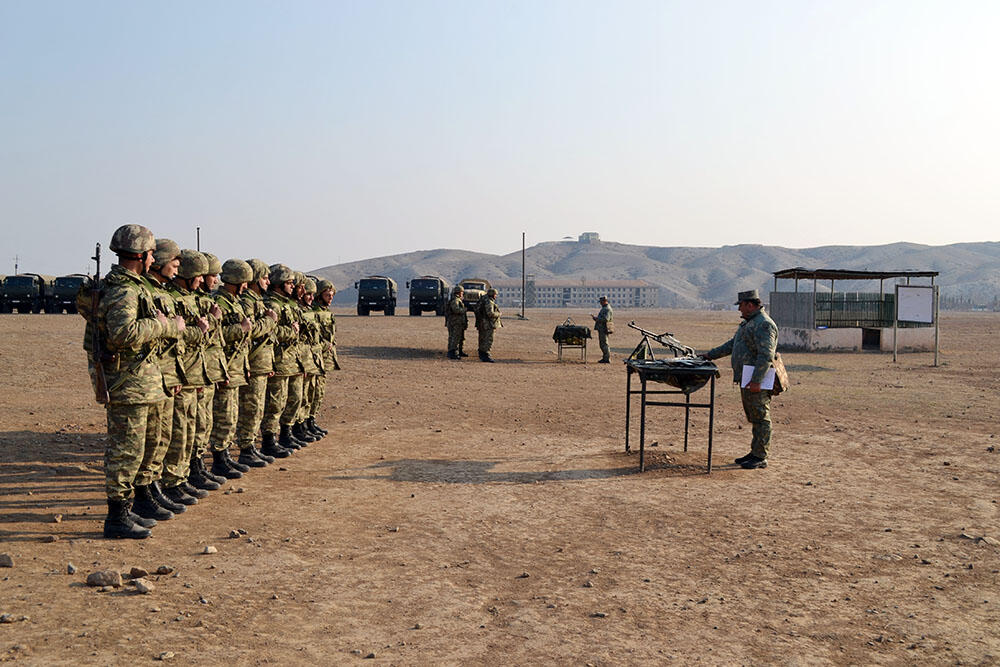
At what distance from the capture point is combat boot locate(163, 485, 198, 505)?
21.9 feet

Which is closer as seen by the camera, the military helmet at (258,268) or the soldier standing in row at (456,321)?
the military helmet at (258,268)

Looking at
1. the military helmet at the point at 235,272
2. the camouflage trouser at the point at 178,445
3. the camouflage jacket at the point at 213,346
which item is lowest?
the camouflage trouser at the point at 178,445

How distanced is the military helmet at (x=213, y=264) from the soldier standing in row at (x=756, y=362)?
15.9ft

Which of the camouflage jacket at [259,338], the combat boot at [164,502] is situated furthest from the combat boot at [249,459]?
the combat boot at [164,502]

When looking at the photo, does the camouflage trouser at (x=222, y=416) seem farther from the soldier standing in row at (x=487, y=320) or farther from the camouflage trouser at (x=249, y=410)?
the soldier standing in row at (x=487, y=320)

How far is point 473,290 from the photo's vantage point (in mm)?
37500

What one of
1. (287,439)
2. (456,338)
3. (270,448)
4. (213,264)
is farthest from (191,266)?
(456,338)

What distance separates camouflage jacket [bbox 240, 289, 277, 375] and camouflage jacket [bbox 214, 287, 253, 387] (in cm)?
14

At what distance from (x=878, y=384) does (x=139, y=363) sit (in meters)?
14.7

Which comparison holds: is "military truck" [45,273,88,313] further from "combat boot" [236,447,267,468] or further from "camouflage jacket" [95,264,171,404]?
"camouflage jacket" [95,264,171,404]

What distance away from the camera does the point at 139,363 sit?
5824 millimetres

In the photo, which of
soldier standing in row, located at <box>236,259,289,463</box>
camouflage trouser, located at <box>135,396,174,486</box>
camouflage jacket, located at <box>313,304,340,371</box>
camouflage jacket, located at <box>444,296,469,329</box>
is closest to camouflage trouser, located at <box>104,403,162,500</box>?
camouflage trouser, located at <box>135,396,174,486</box>

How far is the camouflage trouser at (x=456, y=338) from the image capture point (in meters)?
20.3

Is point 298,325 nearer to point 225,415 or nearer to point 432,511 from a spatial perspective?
point 225,415
